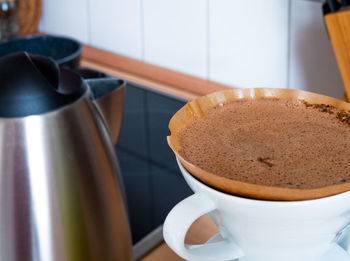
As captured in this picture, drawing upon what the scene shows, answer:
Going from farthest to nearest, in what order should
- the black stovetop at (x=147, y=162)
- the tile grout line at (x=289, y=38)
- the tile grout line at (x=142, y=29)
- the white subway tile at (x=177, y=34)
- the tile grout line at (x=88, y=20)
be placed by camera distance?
the tile grout line at (x=88, y=20)
the tile grout line at (x=142, y=29)
the white subway tile at (x=177, y=34)
the tile grout line at (x=289, y=38)
the black stovetop at (x=147, y=162)

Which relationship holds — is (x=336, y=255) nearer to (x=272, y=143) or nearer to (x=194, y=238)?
(x=272, y=143)

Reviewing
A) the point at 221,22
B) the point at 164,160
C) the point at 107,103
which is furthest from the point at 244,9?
the point at 107,103

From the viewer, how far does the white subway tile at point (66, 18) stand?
4.38 ft

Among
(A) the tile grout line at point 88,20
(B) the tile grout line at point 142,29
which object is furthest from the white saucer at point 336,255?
(A) the tile grout line at point 88,20

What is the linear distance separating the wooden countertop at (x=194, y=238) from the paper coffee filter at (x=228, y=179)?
23 centimetres

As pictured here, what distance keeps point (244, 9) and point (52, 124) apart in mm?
596

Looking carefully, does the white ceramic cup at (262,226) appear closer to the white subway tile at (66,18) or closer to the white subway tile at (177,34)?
the white subway tile at (177,34)

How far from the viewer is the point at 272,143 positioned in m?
0.37

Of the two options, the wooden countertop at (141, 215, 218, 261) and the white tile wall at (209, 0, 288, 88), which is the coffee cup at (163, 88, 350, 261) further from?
the white tile wall at (209, 0, 288, 88)

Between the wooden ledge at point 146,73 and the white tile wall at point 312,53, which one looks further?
the wooden ledge at point 146,73

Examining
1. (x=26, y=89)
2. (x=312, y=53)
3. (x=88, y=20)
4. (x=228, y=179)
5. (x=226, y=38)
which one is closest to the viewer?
(x=228, y=179)

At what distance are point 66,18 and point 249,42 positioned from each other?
64cm

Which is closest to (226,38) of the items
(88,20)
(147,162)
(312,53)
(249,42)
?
(249,42)

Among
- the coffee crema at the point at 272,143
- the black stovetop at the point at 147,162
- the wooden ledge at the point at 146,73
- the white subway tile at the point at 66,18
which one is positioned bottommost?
the black stovetop at the point at 147,162
